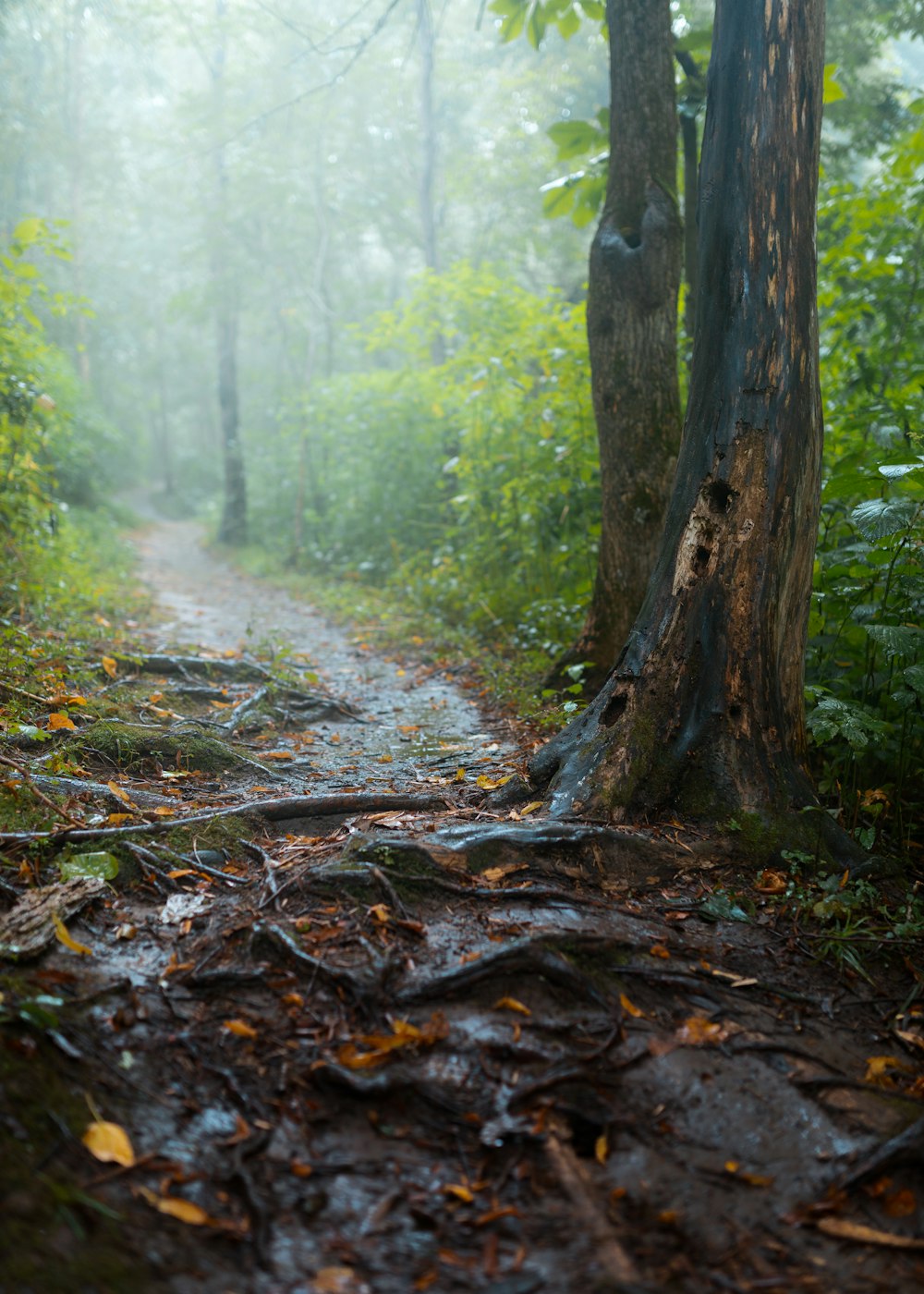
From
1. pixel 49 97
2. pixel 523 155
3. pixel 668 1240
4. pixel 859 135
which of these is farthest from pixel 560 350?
pixel 49 97

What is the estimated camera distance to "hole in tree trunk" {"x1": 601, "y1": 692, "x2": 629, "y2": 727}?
13.2ft

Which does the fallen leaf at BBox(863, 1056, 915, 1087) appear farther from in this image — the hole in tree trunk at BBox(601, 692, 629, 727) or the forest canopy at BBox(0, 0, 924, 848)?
the hole in tree trunk at BBox(601, 692, 629, 727)

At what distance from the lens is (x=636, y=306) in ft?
18.0

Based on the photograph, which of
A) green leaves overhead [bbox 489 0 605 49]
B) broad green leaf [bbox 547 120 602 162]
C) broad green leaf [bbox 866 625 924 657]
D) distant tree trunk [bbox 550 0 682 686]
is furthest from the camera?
broad green leaf [bbox 547 120 602 162]

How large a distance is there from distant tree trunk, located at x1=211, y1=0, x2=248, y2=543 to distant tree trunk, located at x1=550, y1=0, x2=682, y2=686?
1350 cm

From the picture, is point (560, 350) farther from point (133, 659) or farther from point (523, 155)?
point (523, 155)

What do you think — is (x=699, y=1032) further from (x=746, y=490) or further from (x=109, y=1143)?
(x=746, y=490)

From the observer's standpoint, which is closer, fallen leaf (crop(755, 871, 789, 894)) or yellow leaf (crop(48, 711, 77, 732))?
fallen leaf (crop(755, 871, 789, 894))

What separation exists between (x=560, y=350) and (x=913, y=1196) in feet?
23.0

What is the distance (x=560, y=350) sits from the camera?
25.3ft

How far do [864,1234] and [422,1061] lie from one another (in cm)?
123

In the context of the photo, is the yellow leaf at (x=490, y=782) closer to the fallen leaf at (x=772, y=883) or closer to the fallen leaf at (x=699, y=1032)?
the fallen leaf at (x=772, y=883)

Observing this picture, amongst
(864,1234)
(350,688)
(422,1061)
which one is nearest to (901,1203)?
(864,1234)

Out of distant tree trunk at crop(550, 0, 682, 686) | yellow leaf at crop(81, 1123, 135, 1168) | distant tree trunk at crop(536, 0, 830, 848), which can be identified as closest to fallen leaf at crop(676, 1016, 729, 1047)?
distant tree trunk at crop(536, 0, 830, 848)
